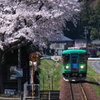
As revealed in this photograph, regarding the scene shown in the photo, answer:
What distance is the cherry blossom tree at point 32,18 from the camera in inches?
560

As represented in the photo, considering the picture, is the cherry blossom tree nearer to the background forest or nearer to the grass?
the grass

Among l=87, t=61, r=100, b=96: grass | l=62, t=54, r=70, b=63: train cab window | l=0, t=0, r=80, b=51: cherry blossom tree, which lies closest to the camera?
l=0, t=0, r=80, b=51: cherry blossom tree

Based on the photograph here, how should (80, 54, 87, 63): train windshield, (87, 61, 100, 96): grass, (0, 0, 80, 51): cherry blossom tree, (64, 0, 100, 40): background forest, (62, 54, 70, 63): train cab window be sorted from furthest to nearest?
(64, 0, 100, 40): background forest, (62, 54, 70, 63): train cab window, (80, 54, 87, 63): train windshield, (87, 61, 100, 96): grass, (0, 0, 80, 51): cherry blossom tree

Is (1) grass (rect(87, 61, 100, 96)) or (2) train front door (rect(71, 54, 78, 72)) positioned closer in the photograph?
(1) grass (rect(87, 61, 100, 96))

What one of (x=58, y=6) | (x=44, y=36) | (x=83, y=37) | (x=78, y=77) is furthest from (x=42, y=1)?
(x=83, y=37)

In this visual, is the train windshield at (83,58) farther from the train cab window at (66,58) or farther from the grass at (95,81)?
the grass at (95,81)

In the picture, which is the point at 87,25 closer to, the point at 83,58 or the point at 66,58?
the point at 66,58

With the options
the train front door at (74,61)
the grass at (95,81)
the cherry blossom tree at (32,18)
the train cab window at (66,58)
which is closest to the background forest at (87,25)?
the grass at (95,81)

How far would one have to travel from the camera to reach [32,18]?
14.4 meters

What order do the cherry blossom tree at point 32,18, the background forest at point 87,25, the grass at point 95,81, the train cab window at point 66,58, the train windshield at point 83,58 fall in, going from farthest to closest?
the background forest at point 87,25 < the train cab window at point 66,58 < the train windshield at point 83,58 < the grass at point 95,81 < the cherry blossom tree at point 32,18

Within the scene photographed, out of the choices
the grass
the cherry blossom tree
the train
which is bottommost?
the grass

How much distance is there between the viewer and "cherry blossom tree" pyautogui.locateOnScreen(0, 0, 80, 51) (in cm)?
1423

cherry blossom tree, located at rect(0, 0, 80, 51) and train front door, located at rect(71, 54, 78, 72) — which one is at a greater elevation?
cherry blossom tree, located at rect(0, 0, 80, 51)

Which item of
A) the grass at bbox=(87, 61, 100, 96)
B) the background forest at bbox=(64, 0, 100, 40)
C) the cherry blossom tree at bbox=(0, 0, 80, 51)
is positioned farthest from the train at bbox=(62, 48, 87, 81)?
the background forest at bbox=(64, 0, 100, 40)
